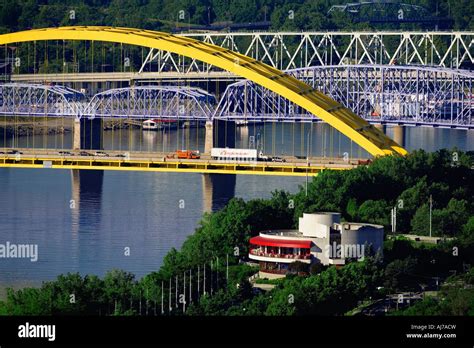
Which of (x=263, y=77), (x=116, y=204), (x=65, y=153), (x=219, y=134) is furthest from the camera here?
(x=219, y=134)

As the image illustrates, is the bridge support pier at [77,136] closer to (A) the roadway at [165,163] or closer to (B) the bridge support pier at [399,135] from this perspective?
(A) the roadway at [165,163]

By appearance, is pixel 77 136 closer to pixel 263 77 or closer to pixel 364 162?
pixel 263 77

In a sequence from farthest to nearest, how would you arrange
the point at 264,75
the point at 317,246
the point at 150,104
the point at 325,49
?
the point at 325,49 < the point at 150,104 < the point at 264,75 < the point at 317,246

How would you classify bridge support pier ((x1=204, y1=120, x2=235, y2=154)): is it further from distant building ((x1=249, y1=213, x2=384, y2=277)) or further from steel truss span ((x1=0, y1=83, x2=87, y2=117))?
distant building ((x1=249, y1=213, x2=384, y2=277))

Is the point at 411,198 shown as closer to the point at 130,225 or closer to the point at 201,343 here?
the point at 130,225

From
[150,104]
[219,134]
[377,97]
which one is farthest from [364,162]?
[377,97]

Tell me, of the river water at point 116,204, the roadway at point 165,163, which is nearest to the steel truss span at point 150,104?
the river water at point 116,204

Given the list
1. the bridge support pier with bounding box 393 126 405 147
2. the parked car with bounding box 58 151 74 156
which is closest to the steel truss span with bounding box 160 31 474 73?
the bridge support pier with bounding box 393 126 405 147
